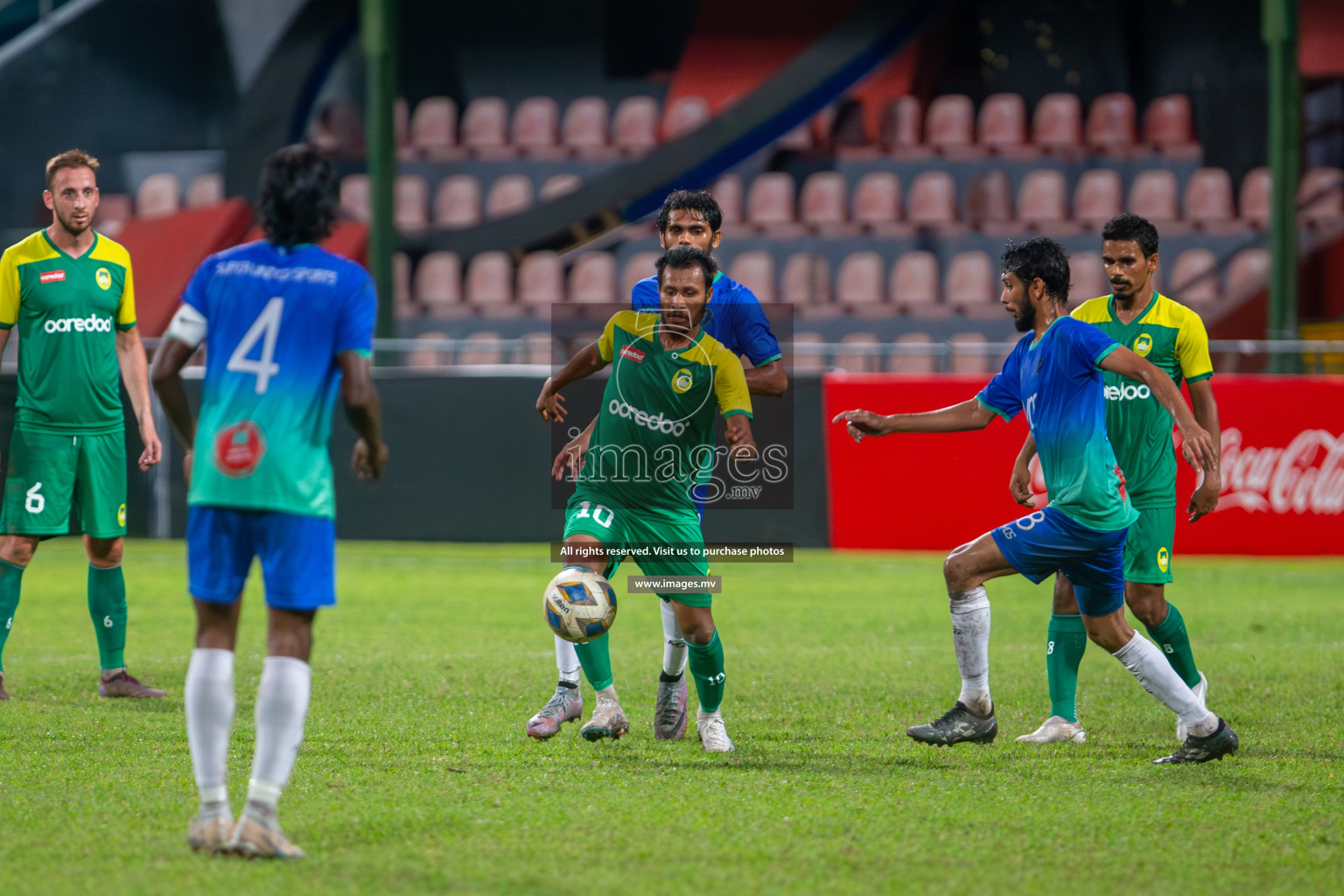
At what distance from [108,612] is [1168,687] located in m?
4.76

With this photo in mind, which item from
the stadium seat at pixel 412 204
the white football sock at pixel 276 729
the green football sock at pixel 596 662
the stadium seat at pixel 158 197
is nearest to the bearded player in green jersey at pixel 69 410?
the green football sock at pixel 596 662

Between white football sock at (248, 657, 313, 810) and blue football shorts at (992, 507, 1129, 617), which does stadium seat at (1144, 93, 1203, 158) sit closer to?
blue football shorts at (992, 507, 1129, 617)

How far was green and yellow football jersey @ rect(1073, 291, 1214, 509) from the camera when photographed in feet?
20.6

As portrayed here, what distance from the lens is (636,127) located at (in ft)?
73.7

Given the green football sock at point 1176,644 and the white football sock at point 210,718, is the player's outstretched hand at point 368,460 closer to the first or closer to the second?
the white football sock at point 210,718

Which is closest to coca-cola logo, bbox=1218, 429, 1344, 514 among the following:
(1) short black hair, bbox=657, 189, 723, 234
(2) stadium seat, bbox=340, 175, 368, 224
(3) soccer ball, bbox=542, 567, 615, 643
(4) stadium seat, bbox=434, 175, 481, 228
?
(1) short black hair, bbox=657, 189, 723, 234

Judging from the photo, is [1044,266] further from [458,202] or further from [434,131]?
[434,131]

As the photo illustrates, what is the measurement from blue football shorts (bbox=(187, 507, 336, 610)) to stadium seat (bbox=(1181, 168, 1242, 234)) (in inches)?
685

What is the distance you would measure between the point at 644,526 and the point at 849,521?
25.2ft

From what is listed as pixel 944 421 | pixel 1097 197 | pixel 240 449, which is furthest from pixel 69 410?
pixel 1097 197

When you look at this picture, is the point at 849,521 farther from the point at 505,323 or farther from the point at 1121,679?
the point at 505,323

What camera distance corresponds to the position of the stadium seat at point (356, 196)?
874 inches

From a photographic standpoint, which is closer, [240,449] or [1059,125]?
[240,449]

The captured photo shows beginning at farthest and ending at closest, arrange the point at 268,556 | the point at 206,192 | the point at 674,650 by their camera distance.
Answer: the point at 206,192
the point at 674,650
the point at 268,556
